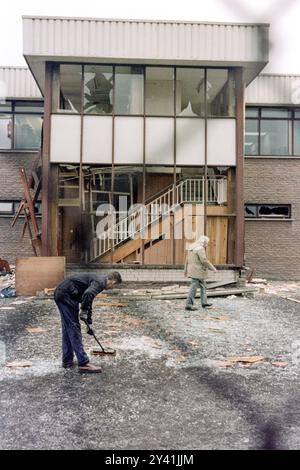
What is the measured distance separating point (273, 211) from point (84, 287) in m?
13.6

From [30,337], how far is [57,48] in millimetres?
9238

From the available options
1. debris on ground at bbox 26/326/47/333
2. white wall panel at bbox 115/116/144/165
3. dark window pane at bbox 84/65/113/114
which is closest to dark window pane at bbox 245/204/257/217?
white wall panel at bbox 115/116/144/165

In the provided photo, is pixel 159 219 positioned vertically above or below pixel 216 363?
above

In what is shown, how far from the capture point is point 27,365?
5.76 metres

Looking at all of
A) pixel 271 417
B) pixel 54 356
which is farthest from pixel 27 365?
pixel 271 417

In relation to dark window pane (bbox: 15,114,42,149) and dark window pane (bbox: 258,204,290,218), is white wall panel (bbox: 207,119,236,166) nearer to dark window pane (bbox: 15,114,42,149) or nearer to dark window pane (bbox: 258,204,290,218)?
dark window pane (bbox: 258,204,290,218)

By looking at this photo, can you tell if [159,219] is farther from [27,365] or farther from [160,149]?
[160,149]

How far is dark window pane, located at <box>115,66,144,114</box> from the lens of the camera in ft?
46.2

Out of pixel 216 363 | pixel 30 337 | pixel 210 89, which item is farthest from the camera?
Answer: pixel 210 89

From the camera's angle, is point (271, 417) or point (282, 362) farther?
point (282, 362)

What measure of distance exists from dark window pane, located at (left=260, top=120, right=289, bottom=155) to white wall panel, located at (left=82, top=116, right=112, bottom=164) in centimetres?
719

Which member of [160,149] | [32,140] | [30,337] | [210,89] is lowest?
[30,337]

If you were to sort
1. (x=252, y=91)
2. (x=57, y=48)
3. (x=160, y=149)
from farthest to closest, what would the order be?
(x=252, y=91)
(x=57, y=48)
(x=160, y=149)

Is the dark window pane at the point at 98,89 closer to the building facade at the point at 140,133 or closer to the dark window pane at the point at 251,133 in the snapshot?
the building facade at the point at 140,133
